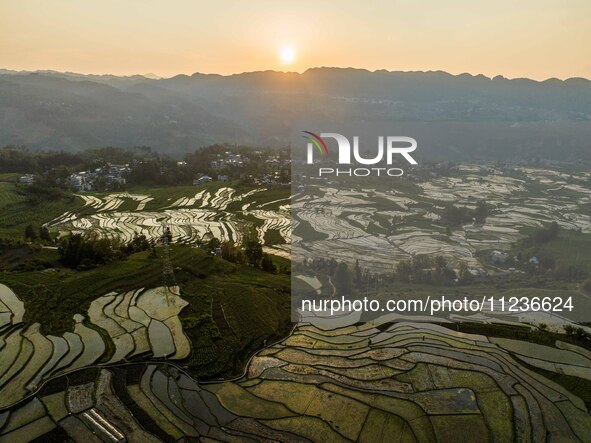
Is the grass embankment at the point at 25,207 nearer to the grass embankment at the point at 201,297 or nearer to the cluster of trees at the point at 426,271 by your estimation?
the grass embankment at the point at 201,297

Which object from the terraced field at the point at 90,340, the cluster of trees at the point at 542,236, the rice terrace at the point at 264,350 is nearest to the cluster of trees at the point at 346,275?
the rice terrace at the point at 264,350

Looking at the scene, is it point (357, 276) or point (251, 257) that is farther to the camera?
point (357, 276)

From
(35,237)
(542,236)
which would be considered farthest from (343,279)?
(542,236)

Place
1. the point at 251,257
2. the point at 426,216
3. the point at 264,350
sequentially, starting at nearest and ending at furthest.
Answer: the point at 264,350
the point at 251,257
the point at 426,216

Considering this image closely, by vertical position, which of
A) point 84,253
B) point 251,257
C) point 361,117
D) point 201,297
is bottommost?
point 251,257

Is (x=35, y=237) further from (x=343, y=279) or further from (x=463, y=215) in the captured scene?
(x=463, y=215)

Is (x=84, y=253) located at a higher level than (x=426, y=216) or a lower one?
higher
